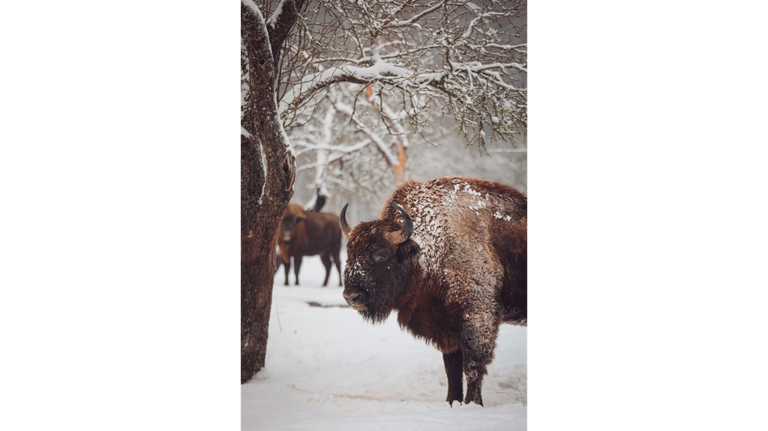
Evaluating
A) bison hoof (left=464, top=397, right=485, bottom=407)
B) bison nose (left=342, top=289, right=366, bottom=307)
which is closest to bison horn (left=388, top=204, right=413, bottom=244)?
bison nose (left=342, top=289, right=366, bottom=307)

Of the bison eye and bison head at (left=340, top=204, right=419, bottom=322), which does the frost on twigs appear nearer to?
bison head at (left=340, top=204, right=419, bottom=322)

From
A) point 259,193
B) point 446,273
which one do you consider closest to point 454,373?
point 446,273

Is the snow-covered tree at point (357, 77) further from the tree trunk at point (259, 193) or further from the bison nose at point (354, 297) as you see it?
the bison nose at point (354, 297)

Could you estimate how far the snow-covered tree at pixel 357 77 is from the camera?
3.32m

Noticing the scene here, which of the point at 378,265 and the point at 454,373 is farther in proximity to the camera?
the point at 454,373

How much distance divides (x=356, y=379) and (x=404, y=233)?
3.26 feet

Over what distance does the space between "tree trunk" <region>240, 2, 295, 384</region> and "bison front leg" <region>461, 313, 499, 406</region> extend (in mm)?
1311

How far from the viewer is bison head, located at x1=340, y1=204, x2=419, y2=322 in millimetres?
3045

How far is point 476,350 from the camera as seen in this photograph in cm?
311

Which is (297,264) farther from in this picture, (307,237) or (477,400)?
(477,400)
